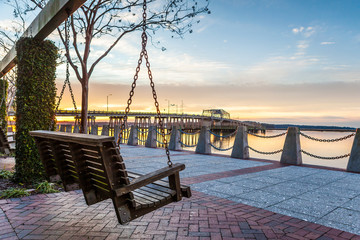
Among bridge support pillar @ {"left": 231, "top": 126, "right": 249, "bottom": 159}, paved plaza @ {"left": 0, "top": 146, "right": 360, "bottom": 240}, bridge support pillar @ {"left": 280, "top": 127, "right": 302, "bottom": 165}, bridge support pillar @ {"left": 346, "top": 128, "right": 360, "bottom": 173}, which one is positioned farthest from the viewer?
bridge support pillar @ {"left": 231, "top": 126, "right": 249, "bottom": 159}

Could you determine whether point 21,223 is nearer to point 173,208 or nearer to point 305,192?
point 173,208

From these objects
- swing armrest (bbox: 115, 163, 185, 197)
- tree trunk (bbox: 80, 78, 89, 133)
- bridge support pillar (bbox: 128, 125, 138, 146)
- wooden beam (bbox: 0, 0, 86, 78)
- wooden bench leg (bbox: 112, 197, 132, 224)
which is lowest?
bridge support pillar (bbox: 128, 125, 138, 146)

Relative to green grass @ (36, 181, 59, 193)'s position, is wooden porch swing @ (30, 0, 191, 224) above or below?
above

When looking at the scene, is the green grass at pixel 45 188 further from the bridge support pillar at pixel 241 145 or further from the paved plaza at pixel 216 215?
the bridge support pillar at pixel 241 145

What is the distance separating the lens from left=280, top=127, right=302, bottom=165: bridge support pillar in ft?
31.7

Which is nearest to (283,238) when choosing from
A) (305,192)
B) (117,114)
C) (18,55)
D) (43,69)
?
(305,192)

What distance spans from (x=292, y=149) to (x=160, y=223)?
7438 mm

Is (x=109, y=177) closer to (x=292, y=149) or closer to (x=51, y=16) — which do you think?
(x=51, y=16)

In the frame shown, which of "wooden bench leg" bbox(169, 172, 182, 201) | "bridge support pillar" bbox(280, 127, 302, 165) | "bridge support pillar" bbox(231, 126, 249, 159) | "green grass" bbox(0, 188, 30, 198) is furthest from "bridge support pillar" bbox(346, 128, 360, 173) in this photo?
"green grass" bbox(0, 188, 30, 198)

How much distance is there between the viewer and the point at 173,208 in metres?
4.41

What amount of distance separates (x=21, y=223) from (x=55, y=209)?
636mm

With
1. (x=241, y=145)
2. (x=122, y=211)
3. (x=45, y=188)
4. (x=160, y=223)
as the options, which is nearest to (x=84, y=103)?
(x=45, y=188)

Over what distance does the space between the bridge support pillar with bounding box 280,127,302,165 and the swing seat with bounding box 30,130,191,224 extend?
7.43m

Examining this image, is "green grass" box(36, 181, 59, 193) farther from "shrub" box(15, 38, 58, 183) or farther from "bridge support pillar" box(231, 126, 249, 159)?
"bridge support pillar" box(231, 126, 249, 159)
